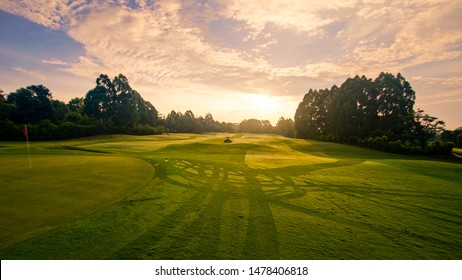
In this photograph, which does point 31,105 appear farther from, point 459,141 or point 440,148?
point 459,141

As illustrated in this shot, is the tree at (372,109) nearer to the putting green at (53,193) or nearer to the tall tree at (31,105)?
the putting green at (53,193)

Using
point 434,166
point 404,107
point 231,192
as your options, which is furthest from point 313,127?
point 231,192

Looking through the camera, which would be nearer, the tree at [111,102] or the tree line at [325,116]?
the tree line at [325,116]

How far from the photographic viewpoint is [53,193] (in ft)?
24.9

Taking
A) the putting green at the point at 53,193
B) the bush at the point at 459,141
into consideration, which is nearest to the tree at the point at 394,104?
the bush at the point at 459,141

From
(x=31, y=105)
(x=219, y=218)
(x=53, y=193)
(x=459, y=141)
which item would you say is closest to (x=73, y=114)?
(x=31, y=105)

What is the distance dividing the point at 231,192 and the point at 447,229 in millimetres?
7217

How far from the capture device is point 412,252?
455cm

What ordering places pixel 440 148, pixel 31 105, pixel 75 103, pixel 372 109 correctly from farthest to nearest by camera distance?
1. pixel 75 103
2. pixel 31 105
3. pixel 372 109
4. pixel 440 148

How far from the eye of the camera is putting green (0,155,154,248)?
520cm

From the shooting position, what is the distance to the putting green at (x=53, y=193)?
520cm

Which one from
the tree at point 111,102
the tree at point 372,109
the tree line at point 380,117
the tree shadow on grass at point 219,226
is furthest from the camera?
the tree at point 111,102

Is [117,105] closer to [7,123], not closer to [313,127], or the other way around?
[7,123]
